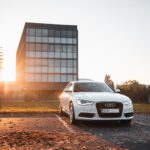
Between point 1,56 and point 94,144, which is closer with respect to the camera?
point 94,144

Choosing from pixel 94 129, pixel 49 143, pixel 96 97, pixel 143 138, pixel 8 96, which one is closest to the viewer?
pixel 49 143

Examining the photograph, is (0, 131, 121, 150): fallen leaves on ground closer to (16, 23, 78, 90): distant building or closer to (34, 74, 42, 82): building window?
(16, 23, 78, 90): distant building

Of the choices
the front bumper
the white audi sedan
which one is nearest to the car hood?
the white audi sedan

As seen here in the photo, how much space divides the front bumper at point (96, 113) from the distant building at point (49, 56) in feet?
228

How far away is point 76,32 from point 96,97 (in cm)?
7302

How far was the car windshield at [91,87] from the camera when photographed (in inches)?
567

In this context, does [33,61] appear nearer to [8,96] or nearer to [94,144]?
[8,96]

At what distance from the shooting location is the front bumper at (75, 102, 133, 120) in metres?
12.4

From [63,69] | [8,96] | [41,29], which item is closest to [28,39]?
[41,29]

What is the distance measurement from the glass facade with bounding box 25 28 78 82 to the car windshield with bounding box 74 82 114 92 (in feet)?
221

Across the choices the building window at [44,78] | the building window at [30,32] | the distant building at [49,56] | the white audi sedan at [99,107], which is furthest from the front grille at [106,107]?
the building window at [30,32]

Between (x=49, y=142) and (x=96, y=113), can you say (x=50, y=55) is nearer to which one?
(x=96, y=113)

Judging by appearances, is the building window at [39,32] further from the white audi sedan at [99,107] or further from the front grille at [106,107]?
the front grille at [106,107]

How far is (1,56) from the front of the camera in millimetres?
85625
